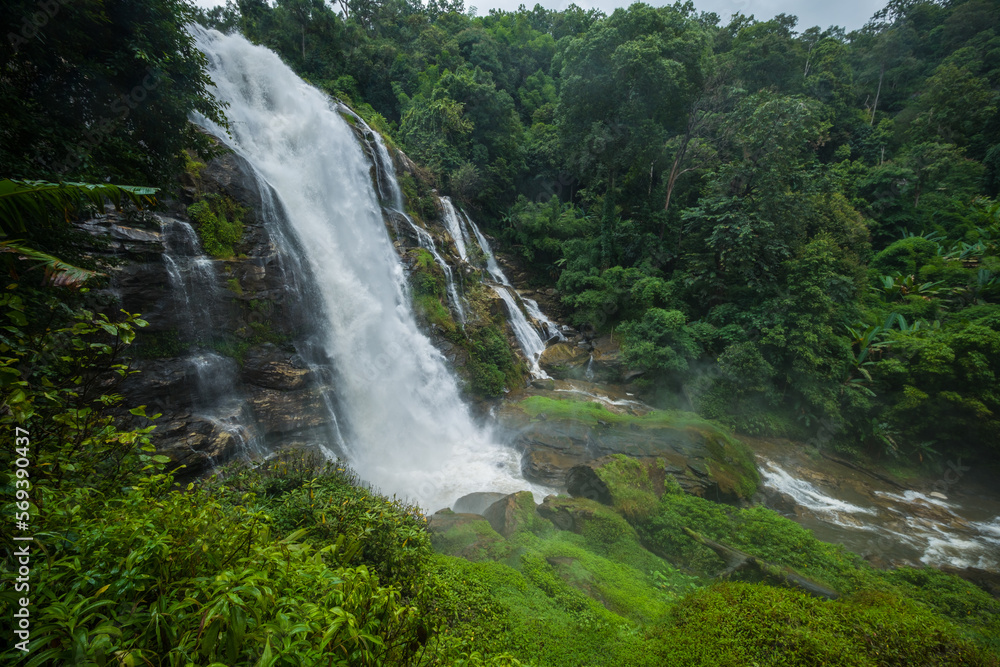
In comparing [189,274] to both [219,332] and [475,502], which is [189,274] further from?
[475,502]

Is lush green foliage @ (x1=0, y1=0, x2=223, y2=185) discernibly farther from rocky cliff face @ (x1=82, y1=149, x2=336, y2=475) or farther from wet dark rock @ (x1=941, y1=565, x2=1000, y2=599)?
wet dark rock @ (x1=941, y1=565, x2=1000, y2=599)

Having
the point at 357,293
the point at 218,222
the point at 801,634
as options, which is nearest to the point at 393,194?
the point at 357,293

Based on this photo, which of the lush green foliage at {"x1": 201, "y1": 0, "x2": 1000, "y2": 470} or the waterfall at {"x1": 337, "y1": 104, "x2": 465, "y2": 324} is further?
the waterfall at {"x1": 337, "y1": 104, "x2": 465, "y2": 324}

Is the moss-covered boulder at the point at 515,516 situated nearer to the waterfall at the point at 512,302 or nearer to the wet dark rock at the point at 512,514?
the wet dark rock at the point at 512,514

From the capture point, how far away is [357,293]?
38.7ft

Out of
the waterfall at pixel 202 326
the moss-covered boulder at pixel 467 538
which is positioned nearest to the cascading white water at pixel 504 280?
the moss-covered boulder at pixel 467 538

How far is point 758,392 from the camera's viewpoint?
13141mm

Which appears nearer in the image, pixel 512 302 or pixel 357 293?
pixel 357 293

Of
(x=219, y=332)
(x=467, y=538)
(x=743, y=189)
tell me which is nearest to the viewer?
(x=467, y=538)

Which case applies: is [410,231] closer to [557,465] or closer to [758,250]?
[557,465]

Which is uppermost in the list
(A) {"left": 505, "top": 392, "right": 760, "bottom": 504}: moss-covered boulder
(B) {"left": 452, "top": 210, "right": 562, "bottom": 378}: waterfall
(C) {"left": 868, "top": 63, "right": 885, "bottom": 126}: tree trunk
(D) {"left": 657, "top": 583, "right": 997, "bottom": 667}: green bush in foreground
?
(C) {"left": 868, "top": 63, "right": 885, "bottom": 126}: tree trunk

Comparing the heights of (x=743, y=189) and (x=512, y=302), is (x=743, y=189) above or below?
above

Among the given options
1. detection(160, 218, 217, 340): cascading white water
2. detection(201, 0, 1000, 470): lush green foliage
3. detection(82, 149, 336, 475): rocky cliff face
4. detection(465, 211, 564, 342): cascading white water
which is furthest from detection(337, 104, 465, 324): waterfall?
detection(160, 218, 217, 340): cascading white water

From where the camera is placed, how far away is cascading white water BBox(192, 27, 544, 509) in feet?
32.9
